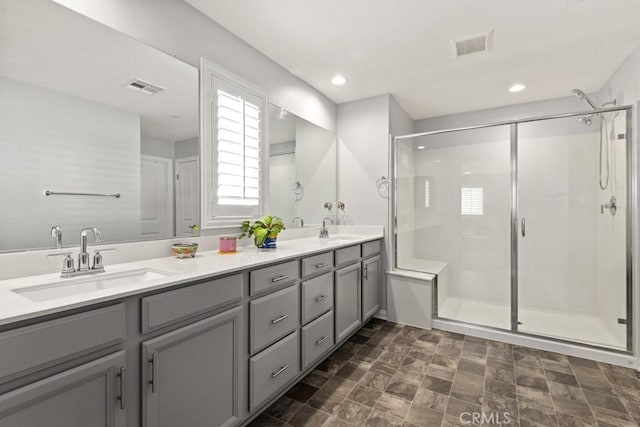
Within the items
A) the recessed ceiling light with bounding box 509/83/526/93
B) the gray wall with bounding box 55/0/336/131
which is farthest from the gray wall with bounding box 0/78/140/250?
the recessed ceiling light with bounding box 509/83/526/93

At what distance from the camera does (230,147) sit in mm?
2193

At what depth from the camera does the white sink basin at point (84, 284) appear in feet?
3.73

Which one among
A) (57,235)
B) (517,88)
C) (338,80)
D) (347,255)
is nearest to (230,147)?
(57,235)

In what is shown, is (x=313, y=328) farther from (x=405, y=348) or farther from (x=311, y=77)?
(x=311, y=77)

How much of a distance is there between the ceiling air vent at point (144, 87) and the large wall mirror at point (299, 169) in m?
1.01

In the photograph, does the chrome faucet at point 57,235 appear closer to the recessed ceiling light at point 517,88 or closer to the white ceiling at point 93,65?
the white ceiling at point 93,65

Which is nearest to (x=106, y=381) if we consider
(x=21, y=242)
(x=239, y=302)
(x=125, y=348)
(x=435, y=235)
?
(x=125, y=348)

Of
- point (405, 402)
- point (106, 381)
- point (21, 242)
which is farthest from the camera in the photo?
point (405, 402)

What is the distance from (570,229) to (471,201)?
923 mm

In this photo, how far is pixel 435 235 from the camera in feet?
11.0

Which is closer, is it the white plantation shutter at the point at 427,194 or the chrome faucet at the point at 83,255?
the chrome faucet at the point at 83,255

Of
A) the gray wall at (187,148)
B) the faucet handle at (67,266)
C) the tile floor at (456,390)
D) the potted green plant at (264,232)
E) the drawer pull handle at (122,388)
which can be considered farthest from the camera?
the potted green plant at (264,232)

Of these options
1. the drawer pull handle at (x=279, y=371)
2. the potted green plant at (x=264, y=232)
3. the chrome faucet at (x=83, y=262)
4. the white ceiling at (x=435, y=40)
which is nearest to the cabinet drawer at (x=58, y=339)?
the chrome faucet at (x=83, y=262)

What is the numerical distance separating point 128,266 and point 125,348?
0.58 metres
